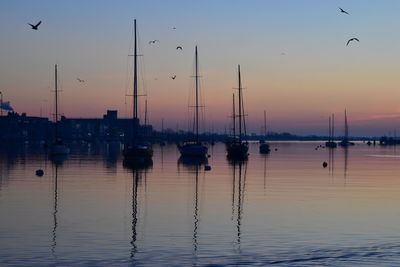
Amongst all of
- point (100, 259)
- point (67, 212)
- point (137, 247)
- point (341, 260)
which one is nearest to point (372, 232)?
point (341, 260)

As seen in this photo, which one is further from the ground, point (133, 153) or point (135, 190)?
point (133, 153)

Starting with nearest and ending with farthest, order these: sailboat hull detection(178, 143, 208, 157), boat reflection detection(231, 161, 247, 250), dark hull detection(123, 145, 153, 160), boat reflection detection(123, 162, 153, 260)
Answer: boat reflection detection(123, 162, 153, 260), boat reflection detection(231, 161, 247, 250), dark hull detection(123, 145, 153, 160), sailboat hull detection(178, 143, 208, 157)

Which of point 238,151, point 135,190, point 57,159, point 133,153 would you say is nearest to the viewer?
point 135,190

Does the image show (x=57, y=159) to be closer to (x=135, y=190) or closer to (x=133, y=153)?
(x=133, y=153)

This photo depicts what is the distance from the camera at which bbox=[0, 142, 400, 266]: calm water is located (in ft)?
80.9

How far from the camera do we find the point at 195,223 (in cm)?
3341

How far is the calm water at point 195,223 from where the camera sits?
80.9ft

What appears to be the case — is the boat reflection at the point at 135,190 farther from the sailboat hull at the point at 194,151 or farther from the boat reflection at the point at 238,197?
the sailboat hull at the point at 194,151

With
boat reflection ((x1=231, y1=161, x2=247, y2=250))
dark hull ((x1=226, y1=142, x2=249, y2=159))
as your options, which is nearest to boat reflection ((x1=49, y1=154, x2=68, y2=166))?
dark hull ((x1=226, y1=142, x2=249, y2=159))

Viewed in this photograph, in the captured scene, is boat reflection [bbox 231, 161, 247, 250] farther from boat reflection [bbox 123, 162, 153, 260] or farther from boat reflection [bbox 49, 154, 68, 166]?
boat reflection [bbox 49, 154, 68, 166]

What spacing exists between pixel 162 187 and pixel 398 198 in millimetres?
18877

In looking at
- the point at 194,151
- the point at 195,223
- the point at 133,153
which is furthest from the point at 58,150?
the point at 195,223

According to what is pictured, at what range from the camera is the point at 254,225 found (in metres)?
33.0

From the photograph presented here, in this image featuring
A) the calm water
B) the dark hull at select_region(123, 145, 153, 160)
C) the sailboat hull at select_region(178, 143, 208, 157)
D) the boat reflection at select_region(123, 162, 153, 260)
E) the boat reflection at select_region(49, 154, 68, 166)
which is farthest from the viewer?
the sailboat hull at select_region(178, 143, 208, 157)
